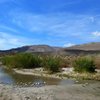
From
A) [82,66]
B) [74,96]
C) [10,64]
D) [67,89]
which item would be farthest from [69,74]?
[10,64]

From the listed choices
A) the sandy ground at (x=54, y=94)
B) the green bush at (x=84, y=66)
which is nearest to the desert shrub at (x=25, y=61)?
the green bush at (x=84, y=66)

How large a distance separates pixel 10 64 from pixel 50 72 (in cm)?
1692

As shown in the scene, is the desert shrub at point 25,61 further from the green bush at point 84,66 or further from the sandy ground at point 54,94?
the sandy ground at point 54,94

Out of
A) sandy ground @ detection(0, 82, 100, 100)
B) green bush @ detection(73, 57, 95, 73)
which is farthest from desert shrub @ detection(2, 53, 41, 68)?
sandy ground @ detection(0, 82, 100, 100)

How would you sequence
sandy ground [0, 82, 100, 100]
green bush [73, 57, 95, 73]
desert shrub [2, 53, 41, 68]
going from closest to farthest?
sandy ground [0, 82, 100, 100] < green bush [73, 57, 95, 73] < desert shrub [2, 53, 41, 68]

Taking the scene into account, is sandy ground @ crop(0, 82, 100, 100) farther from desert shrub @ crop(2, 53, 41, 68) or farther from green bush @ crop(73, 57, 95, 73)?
desert shrub @ crop(2, 53, 41, 68)

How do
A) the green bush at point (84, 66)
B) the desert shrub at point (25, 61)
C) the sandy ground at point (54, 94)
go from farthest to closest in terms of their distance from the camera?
1. the desert shrub at point (25, 61)
2. the green bush at point (84, 66)
3. the sandy ground at point (54, 94)

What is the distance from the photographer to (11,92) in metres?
20.0

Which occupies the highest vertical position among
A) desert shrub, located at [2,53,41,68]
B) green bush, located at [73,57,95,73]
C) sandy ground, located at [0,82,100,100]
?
desert shrub, located at [2,53,41,68]

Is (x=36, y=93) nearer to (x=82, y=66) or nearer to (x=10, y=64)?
(x=82, y=66)

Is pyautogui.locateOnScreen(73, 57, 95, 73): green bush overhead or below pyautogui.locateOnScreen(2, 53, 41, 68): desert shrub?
below

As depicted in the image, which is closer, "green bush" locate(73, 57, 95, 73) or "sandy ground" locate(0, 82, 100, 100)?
"sandy ground" locate(0, 82, 100, 100)

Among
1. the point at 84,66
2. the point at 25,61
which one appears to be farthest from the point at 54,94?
the point at 25,61

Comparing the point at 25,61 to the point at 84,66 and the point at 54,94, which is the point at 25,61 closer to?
the point at 84,66
